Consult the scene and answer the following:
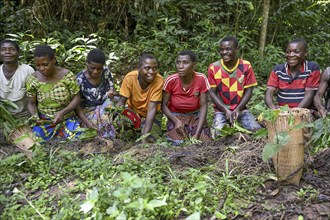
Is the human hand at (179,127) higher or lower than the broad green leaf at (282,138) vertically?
lower

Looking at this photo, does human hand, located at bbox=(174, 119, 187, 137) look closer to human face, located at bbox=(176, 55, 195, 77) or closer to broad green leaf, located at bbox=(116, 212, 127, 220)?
human face, located at bbox=(176, 55, 195, 77)

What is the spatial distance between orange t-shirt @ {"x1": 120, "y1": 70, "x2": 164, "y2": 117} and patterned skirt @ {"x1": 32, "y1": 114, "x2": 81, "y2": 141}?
70 cm

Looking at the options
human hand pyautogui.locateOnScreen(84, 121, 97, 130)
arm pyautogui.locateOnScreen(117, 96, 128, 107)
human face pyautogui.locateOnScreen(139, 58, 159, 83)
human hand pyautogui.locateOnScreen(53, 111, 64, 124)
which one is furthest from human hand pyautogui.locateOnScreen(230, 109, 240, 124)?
human hand pyautogui.locateOnScreen(53, 111, 64, 124)

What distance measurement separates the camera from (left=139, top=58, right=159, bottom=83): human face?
14.9 feet

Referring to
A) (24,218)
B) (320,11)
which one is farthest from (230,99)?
(320,11)

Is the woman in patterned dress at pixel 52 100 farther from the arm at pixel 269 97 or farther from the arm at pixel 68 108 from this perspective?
the arm at pixel 269 97

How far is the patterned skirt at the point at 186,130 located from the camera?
4691 millimetres

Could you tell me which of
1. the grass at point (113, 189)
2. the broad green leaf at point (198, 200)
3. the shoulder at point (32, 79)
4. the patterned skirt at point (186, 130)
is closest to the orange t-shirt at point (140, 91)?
the patterned skirt at point (186, 130)

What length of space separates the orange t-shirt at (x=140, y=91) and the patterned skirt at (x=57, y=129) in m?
0.70

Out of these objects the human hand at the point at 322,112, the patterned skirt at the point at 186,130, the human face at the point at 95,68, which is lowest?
the patterned skirt at the point at 186,130

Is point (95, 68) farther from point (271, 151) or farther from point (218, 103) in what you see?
point (271, 151)

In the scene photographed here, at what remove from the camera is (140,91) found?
4.78 meters

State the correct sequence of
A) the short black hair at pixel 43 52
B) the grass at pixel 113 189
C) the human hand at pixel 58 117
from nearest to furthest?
the grass at pixel 113 189 → the short black hair at pixel 43 52 → the human hand at pixel 58 117

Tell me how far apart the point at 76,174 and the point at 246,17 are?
19.8ft
